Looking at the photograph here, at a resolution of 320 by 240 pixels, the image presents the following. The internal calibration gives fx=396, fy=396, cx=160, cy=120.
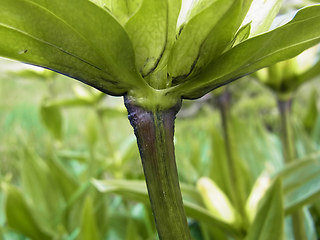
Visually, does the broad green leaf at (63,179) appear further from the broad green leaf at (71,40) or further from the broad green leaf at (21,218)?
the broad green leaf at (71,40)

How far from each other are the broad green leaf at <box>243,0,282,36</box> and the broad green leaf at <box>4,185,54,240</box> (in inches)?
19.1

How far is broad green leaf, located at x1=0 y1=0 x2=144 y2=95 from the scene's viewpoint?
0.66 feet

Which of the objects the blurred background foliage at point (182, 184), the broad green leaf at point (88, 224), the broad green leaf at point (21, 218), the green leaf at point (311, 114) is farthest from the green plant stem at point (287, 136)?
the green leaf at point (311, 114)

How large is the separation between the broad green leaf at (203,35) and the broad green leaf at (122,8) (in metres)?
0.03

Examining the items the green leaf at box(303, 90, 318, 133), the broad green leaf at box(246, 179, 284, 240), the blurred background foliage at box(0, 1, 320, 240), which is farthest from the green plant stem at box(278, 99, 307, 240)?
the green leaf at box(303, 90, 318, 133)

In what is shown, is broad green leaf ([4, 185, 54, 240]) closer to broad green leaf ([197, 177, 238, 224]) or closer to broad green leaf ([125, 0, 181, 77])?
broad green leaf ([197, 177, 238, 224])

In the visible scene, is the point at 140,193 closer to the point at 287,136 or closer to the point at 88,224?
the point at 88,224

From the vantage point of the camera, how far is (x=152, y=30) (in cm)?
21

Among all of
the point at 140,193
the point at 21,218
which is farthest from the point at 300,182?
the point at 21,218

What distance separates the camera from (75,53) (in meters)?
0.22

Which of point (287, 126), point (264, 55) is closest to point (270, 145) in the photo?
point (287, 126)

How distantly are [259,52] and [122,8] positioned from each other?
0.08 m

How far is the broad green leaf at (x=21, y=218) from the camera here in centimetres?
61

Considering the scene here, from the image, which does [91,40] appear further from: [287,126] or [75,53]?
[287,126]
